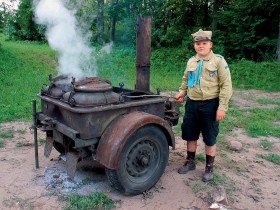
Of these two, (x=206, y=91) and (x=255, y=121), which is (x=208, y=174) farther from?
(x=255, y=121)

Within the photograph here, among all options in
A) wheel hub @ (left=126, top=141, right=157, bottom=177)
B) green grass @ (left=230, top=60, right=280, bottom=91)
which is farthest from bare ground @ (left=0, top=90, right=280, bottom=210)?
green grass @ (left=230, top=60, right=280, bottom=91)

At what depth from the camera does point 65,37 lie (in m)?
5.14

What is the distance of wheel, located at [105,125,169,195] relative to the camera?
11.7 ft

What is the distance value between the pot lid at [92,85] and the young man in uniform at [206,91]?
3.81ft

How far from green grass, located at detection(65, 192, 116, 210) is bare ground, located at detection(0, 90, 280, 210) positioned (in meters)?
0.10

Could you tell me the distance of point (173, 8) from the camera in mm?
21344

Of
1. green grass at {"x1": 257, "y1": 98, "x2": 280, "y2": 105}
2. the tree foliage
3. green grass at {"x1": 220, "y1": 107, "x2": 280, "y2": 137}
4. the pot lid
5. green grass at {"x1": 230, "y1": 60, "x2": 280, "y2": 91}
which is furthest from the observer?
the tree foliage

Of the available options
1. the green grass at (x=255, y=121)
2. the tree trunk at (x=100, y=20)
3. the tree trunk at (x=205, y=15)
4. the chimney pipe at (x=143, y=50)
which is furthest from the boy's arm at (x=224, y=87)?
the tree trunk at (x=205, y=15)

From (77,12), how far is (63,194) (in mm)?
3463

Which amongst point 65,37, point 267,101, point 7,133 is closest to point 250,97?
point 267,101

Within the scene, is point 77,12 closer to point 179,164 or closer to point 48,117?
point 48,117

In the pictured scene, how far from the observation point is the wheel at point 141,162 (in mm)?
3554

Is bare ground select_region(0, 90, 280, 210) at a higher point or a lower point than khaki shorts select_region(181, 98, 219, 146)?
lower

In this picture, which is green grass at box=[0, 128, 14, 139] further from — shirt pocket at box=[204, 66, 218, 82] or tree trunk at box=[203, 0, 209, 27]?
tree trunk at box=[203, 0, 209, 27]
